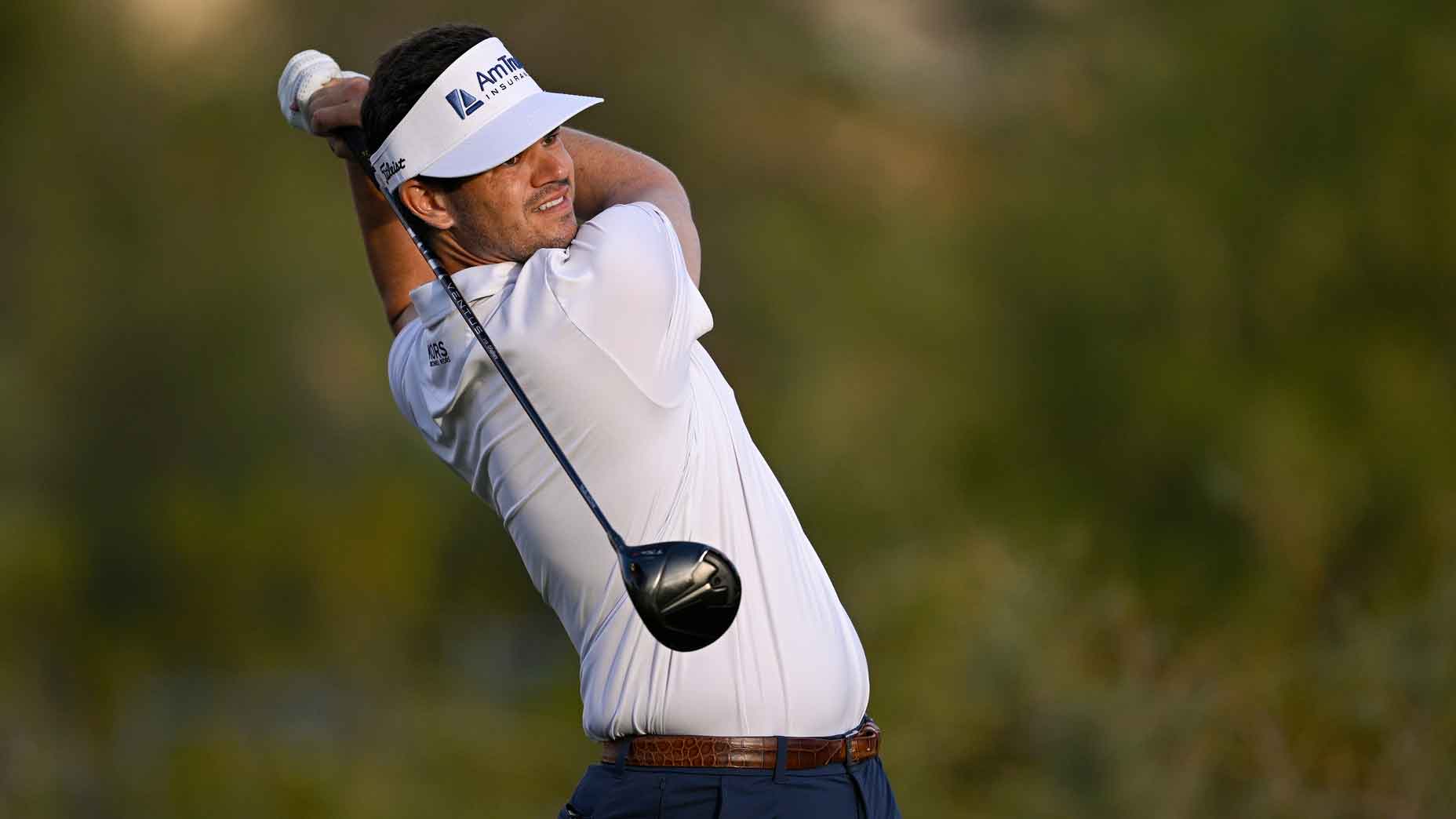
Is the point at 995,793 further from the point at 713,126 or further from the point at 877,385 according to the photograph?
the point at 713,126

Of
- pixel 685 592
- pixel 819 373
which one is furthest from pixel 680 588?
pixel 819 373

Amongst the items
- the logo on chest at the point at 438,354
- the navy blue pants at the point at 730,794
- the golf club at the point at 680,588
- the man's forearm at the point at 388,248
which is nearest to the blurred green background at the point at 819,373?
the man's forearm at the point at 388,248

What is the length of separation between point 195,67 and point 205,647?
2167 mm

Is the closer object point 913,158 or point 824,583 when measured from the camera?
point 824,583

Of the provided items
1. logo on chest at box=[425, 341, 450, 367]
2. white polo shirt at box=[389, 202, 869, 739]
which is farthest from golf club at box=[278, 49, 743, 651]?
logo on chest at box=[425, 341, 450, 367]

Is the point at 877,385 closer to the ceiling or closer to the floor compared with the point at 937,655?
closer to the ceiling

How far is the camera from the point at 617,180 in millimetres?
2023

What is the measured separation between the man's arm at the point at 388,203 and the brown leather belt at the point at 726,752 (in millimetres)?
478

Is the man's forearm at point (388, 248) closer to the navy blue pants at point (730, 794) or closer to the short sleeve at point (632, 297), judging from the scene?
the short sleeve at point (632, 297)

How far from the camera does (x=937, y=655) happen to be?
18.5 ft

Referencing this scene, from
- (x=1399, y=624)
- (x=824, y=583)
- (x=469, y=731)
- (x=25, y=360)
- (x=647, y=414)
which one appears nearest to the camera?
(x=647, y=414)

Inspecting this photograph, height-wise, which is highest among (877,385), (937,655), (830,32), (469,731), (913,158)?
(830,32)

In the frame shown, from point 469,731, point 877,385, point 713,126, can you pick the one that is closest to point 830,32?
point 713,126

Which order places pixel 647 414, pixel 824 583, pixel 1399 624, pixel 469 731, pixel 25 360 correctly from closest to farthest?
pixel 647 414, pixel 824 583, pixel 1399 624, pixel 469 731, pixel 25 360
